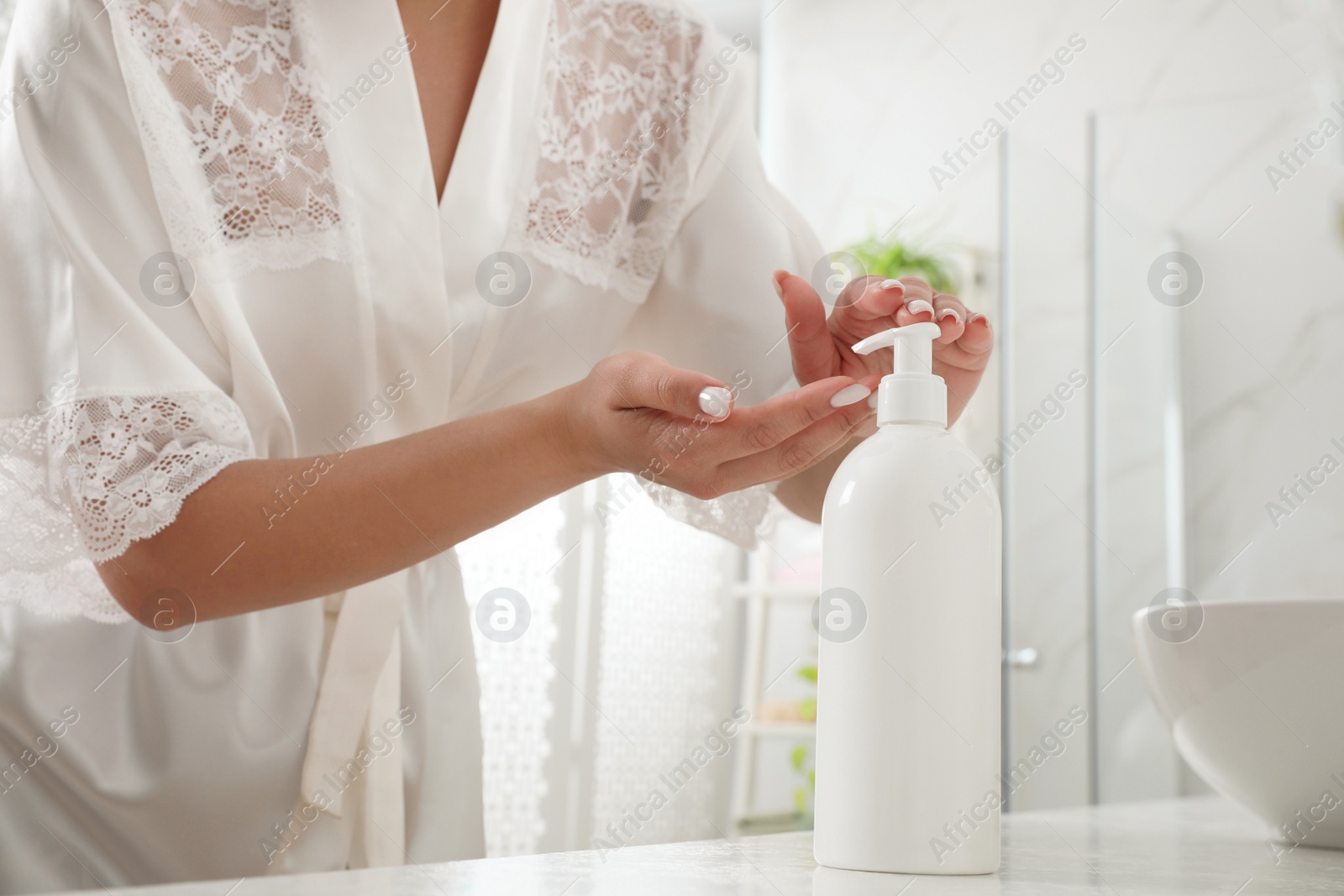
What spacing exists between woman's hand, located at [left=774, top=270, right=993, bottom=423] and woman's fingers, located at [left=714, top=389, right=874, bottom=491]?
0.15 feet

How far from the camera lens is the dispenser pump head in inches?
15.0

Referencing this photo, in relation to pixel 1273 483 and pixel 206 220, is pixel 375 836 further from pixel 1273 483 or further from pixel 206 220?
pixel 1273 483

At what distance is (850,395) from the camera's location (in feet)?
1.44

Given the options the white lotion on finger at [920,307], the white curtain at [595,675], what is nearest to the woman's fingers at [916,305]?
the white lotion on finger at [920,307]

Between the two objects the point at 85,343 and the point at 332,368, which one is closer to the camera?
the point at 85,343

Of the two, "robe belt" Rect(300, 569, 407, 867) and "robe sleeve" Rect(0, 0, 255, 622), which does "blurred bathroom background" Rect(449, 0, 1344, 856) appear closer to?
"robe belt" Rect(300, 569, 407, 867)

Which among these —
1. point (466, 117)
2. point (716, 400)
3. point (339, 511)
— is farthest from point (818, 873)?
point (466, 117)

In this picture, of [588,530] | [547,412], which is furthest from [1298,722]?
[588,530]

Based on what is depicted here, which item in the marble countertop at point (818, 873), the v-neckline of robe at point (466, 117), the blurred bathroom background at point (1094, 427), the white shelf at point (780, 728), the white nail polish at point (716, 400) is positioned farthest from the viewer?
the white shelf at point (780, 728)

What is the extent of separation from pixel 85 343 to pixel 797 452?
1.08ft

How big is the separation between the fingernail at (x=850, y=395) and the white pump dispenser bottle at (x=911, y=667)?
63 millimetres

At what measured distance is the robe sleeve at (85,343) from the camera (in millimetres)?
501

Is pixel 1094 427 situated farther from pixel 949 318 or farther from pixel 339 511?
pixel 339 511

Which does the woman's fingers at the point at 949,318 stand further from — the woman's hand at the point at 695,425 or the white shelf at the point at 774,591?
the white shelf at the point at 774,591
